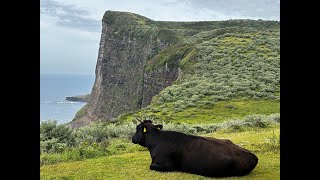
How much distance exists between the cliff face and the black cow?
75.1 m

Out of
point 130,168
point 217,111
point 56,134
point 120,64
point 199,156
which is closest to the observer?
point 199,156

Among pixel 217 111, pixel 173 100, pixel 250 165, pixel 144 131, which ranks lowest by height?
pixel 250 165

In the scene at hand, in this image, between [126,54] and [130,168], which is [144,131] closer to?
[130,168]

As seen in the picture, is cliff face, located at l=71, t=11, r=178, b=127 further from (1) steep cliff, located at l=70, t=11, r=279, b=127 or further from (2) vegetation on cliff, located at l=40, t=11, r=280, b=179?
(2) vegetation on cliff, located at l=40, t=11, r=280, b=179

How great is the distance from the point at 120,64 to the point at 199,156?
360ft

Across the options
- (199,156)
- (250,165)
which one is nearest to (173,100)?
(199,156)

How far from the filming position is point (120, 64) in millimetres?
119812

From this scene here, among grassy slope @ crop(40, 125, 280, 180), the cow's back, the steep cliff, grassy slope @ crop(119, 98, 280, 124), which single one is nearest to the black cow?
the cow's back

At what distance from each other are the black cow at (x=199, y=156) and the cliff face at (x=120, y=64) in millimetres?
75120

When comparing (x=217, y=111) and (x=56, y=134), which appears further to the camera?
(x=217, y=111)

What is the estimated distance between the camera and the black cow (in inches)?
418
